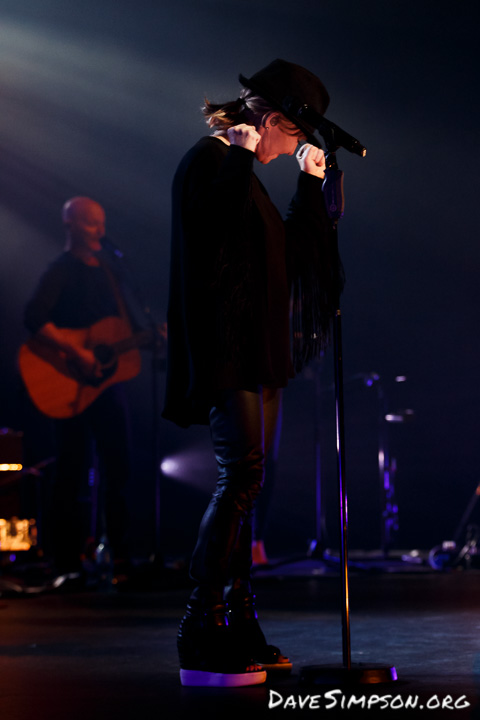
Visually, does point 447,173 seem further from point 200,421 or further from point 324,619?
point 200,421

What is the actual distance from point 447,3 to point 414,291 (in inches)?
66.2

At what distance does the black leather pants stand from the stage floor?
0.70 feet

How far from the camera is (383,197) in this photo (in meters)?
5.89

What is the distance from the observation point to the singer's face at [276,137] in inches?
81.4

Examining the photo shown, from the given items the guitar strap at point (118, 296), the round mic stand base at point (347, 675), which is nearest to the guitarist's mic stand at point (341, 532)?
the round mic stand base at point (347, 675)

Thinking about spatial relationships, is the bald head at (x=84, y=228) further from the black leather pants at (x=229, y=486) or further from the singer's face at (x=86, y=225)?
the black leather pants at (x=229, y=486)

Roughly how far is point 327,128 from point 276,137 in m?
0.22

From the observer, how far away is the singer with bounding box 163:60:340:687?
184 cm

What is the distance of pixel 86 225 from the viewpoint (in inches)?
192

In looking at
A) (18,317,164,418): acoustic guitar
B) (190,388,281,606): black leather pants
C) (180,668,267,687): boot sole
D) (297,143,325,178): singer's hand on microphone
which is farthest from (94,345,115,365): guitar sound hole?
(180,668,267,687): boot sole

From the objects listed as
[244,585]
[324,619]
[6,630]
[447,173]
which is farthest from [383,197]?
[244,585]

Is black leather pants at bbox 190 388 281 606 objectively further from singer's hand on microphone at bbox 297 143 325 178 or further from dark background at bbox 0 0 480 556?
dark background at bbox 0 0 480 556

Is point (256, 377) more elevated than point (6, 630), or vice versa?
point (256, 377)

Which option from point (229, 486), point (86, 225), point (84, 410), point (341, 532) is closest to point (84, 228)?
point (86, 225)
